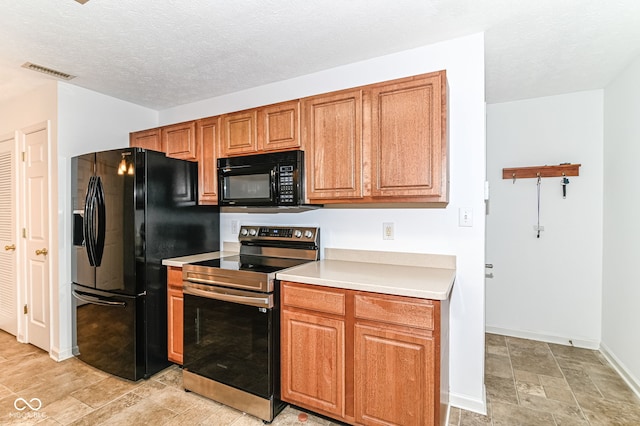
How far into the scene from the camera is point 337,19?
1.95m

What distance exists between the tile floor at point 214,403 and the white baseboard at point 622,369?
0.16 ft

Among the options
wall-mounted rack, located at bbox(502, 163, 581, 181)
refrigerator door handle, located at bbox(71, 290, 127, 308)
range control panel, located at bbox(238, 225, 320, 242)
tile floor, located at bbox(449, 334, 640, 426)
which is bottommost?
tile floor, located at bbox(449, 334, 640, 426)

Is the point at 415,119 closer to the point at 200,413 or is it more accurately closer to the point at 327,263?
the point at 327,263

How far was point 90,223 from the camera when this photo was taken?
2.63 metres

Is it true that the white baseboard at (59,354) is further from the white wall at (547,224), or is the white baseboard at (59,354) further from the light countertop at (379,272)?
the white wall at (547,224)

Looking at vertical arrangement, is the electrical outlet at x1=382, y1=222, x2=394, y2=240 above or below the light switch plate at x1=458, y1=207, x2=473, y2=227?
below

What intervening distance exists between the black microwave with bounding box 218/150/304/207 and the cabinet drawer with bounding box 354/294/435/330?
0.92m

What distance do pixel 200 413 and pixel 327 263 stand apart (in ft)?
4.33

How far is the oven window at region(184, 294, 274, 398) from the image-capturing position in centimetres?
199

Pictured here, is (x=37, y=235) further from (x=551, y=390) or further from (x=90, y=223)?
(x=551, y=390)

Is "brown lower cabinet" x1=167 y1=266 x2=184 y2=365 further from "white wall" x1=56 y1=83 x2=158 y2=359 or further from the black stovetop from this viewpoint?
"white wall" x1=56 y1=83 x2=158 y2=359

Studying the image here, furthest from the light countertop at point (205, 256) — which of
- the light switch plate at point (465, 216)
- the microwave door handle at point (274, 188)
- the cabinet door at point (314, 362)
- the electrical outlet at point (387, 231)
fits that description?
the light switch plate at point (465, 216)

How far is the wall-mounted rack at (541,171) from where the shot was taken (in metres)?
3.09

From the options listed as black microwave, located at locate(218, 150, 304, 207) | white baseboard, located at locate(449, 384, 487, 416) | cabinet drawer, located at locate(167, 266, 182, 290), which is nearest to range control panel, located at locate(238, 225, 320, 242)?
Result: black microwave, located at locate(218, 150, 304, 207)
